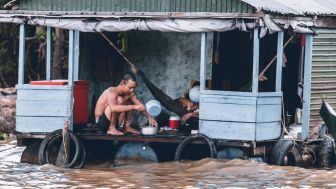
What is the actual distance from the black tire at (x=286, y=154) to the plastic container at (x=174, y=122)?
221cm

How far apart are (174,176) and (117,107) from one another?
2.01m

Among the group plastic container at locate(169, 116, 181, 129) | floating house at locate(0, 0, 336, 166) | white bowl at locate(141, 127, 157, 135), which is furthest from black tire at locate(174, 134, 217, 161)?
plastic container at locate(169, 116, 181, 129)

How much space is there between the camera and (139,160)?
56.5 feet

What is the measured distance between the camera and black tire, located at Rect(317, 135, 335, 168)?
1781 cm

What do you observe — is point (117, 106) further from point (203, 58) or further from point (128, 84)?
point (203, 58)

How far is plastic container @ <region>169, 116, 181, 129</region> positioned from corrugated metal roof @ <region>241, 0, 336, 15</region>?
2.93 metres

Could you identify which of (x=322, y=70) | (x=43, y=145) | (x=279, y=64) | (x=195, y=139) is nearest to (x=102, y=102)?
(x=43, y=145)

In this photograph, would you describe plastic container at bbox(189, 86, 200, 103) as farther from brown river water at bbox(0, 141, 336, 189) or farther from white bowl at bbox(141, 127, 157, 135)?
brown river water at bbox(0, 141, 336, 189)

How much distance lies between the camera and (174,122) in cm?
1814

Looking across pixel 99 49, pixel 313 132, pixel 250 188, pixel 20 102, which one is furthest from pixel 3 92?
pixel 250 188

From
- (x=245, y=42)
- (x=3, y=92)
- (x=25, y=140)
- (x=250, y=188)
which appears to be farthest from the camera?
(x=3, y=92)

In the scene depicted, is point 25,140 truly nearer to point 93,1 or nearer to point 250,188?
point 93,1

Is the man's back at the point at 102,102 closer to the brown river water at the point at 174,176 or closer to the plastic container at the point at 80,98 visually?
the plastic container at the point at 80,98

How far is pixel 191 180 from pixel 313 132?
13.2 feet
